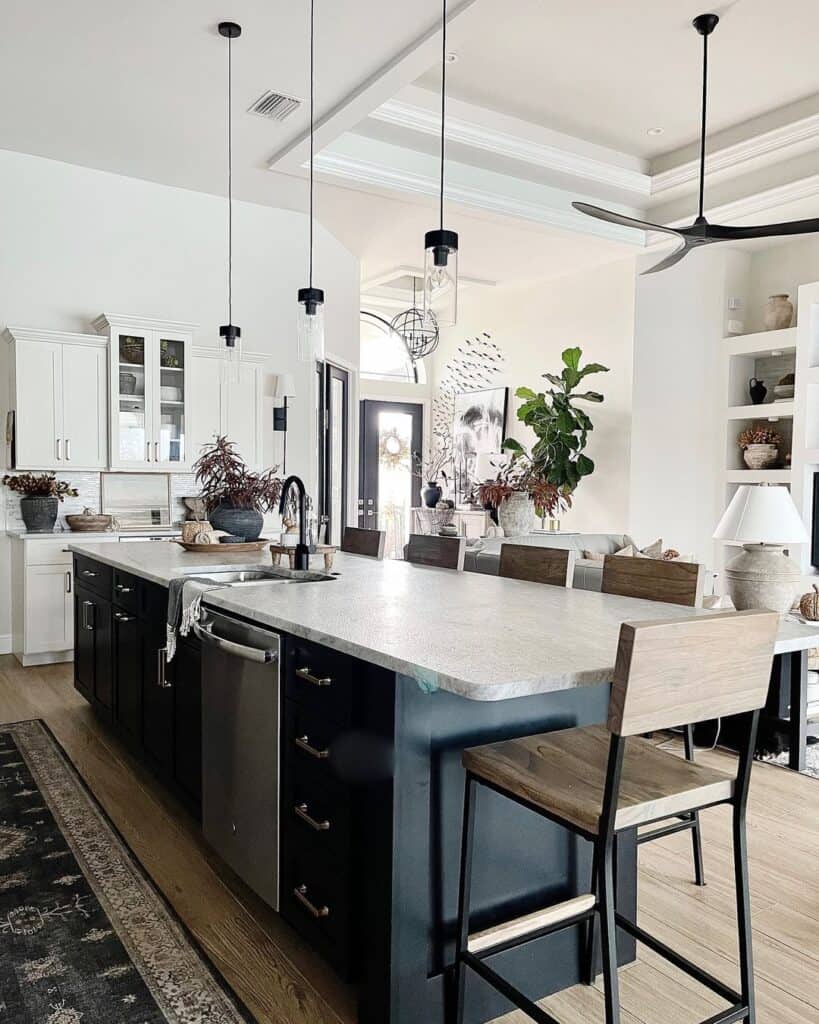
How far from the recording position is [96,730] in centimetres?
400

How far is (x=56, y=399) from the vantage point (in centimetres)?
536

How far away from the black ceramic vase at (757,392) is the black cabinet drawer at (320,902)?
6538mm

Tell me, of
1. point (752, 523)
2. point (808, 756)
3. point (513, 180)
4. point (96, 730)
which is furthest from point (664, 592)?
point (513, 180)

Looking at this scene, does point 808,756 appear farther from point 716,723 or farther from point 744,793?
point 744,793

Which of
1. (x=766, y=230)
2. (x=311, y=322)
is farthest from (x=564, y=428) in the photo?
(x=311, y=322)

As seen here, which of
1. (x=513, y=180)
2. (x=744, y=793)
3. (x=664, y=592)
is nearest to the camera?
(x=744, y=793)

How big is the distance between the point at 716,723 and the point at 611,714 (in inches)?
104

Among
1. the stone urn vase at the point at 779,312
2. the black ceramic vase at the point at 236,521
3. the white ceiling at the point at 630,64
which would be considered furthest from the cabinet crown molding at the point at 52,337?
the stone urn vase at the point at 779,312

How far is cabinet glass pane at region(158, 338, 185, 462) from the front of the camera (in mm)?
5711

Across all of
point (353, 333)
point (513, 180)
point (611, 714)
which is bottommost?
point (611, 714)

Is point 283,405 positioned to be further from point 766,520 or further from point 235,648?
point 235,648

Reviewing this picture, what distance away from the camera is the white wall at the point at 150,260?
5.50m

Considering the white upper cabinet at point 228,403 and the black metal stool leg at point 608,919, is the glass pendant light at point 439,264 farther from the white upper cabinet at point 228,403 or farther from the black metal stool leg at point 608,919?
the white upper cabinet at point 228,403

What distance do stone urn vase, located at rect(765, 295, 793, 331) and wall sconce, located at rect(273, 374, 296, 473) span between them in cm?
412
